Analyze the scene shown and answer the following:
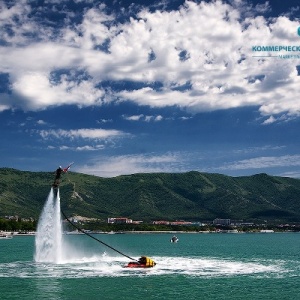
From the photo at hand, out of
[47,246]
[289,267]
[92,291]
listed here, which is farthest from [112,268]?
[289,267]

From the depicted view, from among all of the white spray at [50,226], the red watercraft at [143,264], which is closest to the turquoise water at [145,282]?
the red watercraft at [143,264]

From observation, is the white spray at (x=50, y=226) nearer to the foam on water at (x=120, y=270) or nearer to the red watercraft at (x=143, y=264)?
the foam on water at (x=120, y=270)

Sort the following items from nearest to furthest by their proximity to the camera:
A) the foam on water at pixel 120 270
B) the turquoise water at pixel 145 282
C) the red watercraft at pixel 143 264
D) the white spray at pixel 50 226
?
1. the turquoise water at pixel 145 282
2. the foam on water at pixel 120 270
3. the white spray at pixel 50 226
4. the red watercraft at pixel 143 264

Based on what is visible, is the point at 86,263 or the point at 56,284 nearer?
the point at 56,284

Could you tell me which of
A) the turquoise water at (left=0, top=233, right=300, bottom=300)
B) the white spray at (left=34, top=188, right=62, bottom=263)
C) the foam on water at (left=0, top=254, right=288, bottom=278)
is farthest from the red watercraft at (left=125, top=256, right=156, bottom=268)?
the white spray at (left=34, top=188, right=62, bottom=263)

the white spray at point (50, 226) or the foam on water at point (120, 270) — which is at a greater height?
the white spray at point (50, 226)

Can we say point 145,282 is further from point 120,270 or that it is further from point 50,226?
point 50,226

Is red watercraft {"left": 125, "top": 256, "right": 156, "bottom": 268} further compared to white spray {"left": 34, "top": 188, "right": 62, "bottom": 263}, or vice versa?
red watercraft {"left": 125, "top": 256, "right": 156, "bottom": 268}

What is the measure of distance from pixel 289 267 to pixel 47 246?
6065 centimetres

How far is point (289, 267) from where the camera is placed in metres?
124

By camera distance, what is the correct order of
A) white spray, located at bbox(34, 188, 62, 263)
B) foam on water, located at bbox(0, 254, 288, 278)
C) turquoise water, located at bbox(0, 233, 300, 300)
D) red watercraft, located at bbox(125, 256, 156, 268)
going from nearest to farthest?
turquoise water, located at bbox(0, 233, 300, 300) < foam on water, located at bbox(0, 254, 288, 278) < white spray, located at bbox(34, 188, 62, 263) < red watercraft, located at bbox(125, 256, 156, 268)

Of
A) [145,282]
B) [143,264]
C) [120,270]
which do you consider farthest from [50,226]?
[145,282]

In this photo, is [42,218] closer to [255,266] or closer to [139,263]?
[139,263]

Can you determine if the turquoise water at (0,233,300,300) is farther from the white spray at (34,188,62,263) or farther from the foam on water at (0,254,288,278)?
the white spray at (34,188,62,263)
